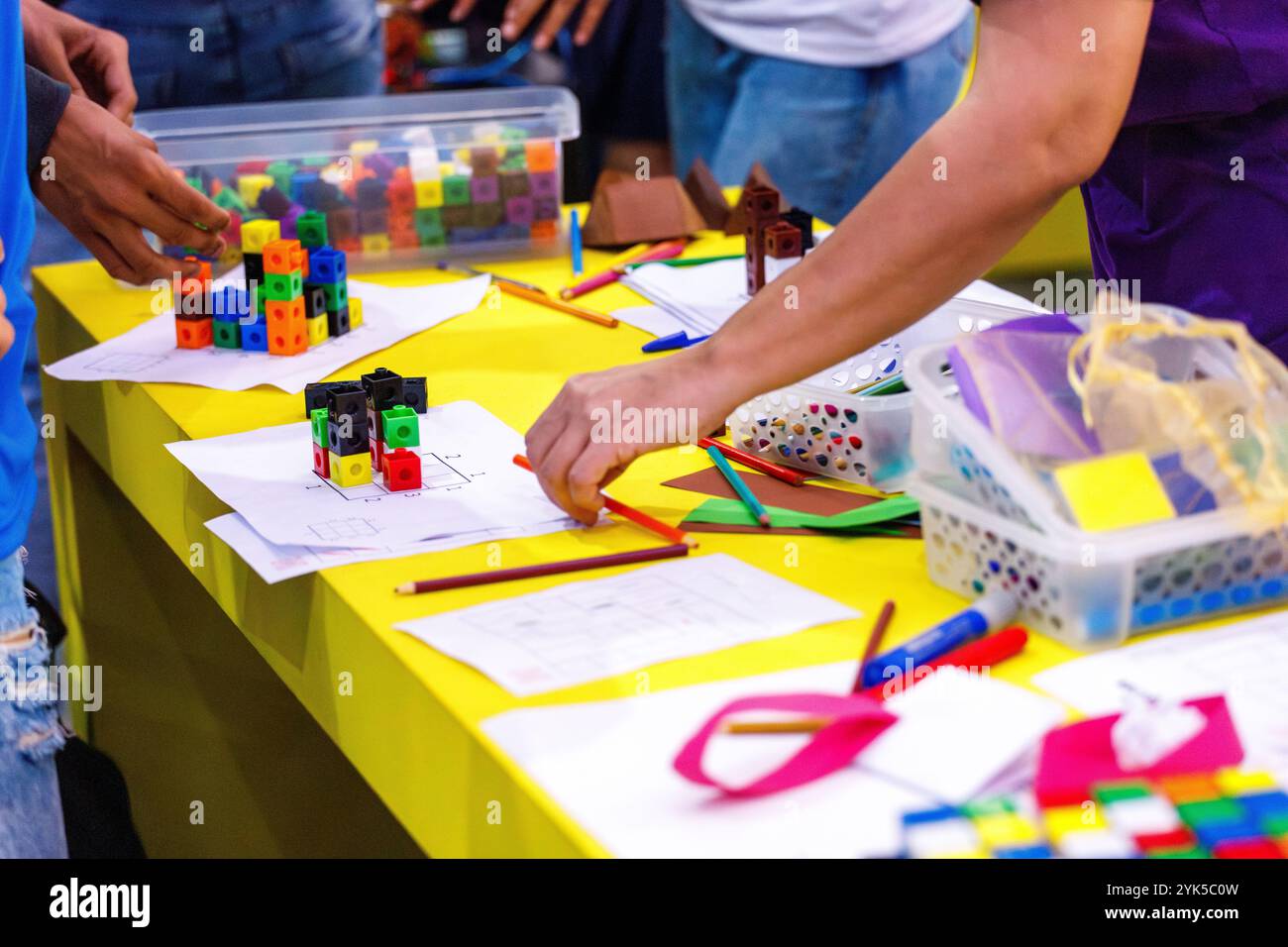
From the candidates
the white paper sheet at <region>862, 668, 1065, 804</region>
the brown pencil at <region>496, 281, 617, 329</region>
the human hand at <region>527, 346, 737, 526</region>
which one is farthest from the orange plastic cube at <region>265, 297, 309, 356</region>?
the white paper sheet at <region>862, 668, 1065, 804</region>

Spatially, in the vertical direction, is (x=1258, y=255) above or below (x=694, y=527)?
above

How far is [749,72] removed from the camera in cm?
209

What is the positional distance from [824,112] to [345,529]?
49.9 inches

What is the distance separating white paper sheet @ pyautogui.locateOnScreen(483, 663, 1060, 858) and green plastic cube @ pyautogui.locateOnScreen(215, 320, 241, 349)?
0.77 meters

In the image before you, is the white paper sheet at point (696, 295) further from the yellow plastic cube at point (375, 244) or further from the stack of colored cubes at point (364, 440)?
the stack of colored cubes at point (364, 440)

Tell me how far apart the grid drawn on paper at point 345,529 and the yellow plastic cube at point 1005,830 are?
19.3 inches

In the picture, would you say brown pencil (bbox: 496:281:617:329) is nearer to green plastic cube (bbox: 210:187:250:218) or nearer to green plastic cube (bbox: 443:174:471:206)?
green plastic cube (bbox: 443:174:471:206)

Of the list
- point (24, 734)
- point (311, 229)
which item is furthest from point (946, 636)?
point (311, 229)

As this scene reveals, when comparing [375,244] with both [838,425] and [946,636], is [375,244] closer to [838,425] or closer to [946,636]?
[838,425]

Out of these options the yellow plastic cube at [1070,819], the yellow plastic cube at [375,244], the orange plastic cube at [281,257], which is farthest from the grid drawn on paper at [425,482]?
the yellow plastic cube at [375,244]

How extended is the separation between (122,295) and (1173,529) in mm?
1203

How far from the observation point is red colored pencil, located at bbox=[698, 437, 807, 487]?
3.52 ft

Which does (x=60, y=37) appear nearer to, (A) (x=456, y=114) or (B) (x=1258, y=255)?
(A) (x=456, y=114)

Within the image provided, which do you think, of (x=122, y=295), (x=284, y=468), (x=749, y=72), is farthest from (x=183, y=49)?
(x=284, y=468)
